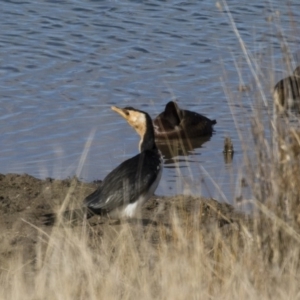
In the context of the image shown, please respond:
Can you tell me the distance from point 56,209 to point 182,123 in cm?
464

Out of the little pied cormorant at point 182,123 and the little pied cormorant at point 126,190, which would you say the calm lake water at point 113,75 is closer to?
the little pied cormorant at point 182,123

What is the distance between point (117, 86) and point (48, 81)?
2.99 feet

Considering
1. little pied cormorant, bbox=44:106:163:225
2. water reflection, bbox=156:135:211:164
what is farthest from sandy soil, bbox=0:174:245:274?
water reflection, bbox=156:135:211:164

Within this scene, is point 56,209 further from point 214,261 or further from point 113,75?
point 113,75

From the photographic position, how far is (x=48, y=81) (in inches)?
534

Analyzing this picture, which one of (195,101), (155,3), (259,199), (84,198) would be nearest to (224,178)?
(84,198)

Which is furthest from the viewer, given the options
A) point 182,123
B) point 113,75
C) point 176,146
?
point 113,75

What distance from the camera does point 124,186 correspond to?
7.98 m

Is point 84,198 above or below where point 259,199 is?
below

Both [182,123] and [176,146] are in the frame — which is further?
[176,146]

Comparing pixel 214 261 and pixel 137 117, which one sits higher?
pixel 214 261

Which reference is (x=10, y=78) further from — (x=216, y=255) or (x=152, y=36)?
(x=216, y=255)

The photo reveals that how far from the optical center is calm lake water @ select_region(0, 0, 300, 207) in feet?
35.4

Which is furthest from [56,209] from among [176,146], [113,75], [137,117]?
[113,75]
